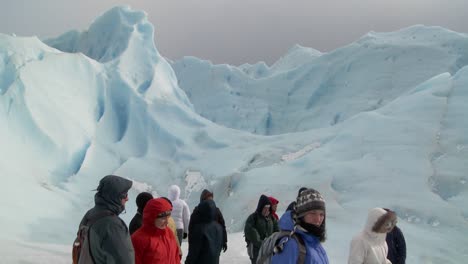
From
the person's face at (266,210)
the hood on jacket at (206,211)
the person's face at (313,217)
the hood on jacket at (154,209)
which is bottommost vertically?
the person's face at (313,217)

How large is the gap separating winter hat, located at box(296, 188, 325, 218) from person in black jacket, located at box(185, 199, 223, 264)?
2.09 meters

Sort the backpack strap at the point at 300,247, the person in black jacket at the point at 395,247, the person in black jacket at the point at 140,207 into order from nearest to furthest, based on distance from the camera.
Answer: the backpack strap at the point at 300,247 → the person in black jacket at the point at 395,247 → the person in black jacket at the point at 140,207

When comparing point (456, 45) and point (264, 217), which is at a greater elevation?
point (456, 45)

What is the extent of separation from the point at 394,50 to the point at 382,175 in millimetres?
21276

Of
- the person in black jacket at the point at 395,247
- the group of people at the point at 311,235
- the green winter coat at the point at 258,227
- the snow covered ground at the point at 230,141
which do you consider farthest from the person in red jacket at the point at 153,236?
the snow covered ground at the point at 230,141

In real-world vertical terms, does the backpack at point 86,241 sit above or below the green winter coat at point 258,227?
below

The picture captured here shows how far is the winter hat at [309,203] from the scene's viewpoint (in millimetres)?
2164

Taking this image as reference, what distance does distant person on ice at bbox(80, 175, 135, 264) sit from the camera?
2477 mm

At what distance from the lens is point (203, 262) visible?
13.6ft

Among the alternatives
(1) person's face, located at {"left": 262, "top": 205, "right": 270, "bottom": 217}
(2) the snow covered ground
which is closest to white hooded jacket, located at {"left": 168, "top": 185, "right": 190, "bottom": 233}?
(1) person's face, located at {"left": 262, "top": 205, "right": 270, "bottom": 217}

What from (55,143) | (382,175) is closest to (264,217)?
(382,175)

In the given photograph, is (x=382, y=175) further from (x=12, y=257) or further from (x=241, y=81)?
(x=241, y=81)

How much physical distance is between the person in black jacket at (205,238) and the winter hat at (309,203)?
209 cm

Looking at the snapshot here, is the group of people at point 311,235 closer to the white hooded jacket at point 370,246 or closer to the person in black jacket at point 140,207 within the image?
the white hooded jacket at point 370,246
